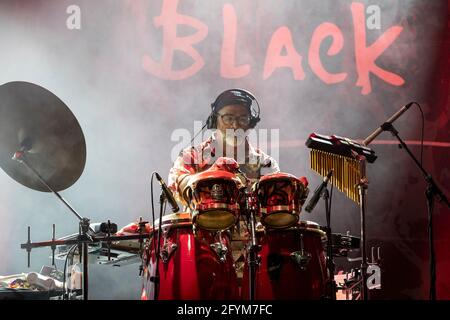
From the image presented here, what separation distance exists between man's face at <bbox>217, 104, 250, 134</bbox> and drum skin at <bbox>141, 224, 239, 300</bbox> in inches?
43.9

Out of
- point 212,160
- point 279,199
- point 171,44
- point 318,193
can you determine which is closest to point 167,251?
point 279,199

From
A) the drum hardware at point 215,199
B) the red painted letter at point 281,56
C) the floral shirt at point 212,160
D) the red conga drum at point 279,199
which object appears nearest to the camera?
the drum hardware at point 215,199

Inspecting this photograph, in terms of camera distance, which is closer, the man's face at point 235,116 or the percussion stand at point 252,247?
the percussion stand at point 252,247

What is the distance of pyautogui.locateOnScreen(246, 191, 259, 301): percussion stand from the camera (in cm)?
373

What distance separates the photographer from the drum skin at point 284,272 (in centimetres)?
413

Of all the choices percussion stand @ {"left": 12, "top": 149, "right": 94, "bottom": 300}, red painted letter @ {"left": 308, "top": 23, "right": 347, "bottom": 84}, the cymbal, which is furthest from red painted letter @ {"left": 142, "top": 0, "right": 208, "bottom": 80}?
percussion stand @ {"left": 12, "top": 149, "right": 94, "bottom": 300}

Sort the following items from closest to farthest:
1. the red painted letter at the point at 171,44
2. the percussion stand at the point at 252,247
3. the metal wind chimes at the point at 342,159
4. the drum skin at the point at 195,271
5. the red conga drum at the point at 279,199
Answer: the percussion stand at the point at 252,247
the red conga drum at the point at 279,199
the drum skin at the point at 195,271
the metal wind chimes at the point at 342,159
the red painted letter at the point at 171,44

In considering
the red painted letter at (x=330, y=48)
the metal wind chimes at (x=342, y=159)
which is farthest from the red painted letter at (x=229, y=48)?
the metal wind chimes at (x=342, y=159)

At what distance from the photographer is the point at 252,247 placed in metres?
3.77

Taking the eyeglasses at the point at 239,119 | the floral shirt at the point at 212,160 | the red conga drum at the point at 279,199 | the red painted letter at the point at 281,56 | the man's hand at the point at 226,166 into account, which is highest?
the red painted letter at the point at 281,56

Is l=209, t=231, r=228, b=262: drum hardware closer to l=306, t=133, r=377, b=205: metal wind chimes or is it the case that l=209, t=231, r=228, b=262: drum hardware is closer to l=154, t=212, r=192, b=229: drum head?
l=154, t=212, r=192, b=229: drum head

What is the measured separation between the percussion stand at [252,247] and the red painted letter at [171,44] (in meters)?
3.09

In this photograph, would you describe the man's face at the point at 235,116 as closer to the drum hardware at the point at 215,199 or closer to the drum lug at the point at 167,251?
the drum hardware at the point at 215,199

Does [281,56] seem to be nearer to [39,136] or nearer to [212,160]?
[212,160]
